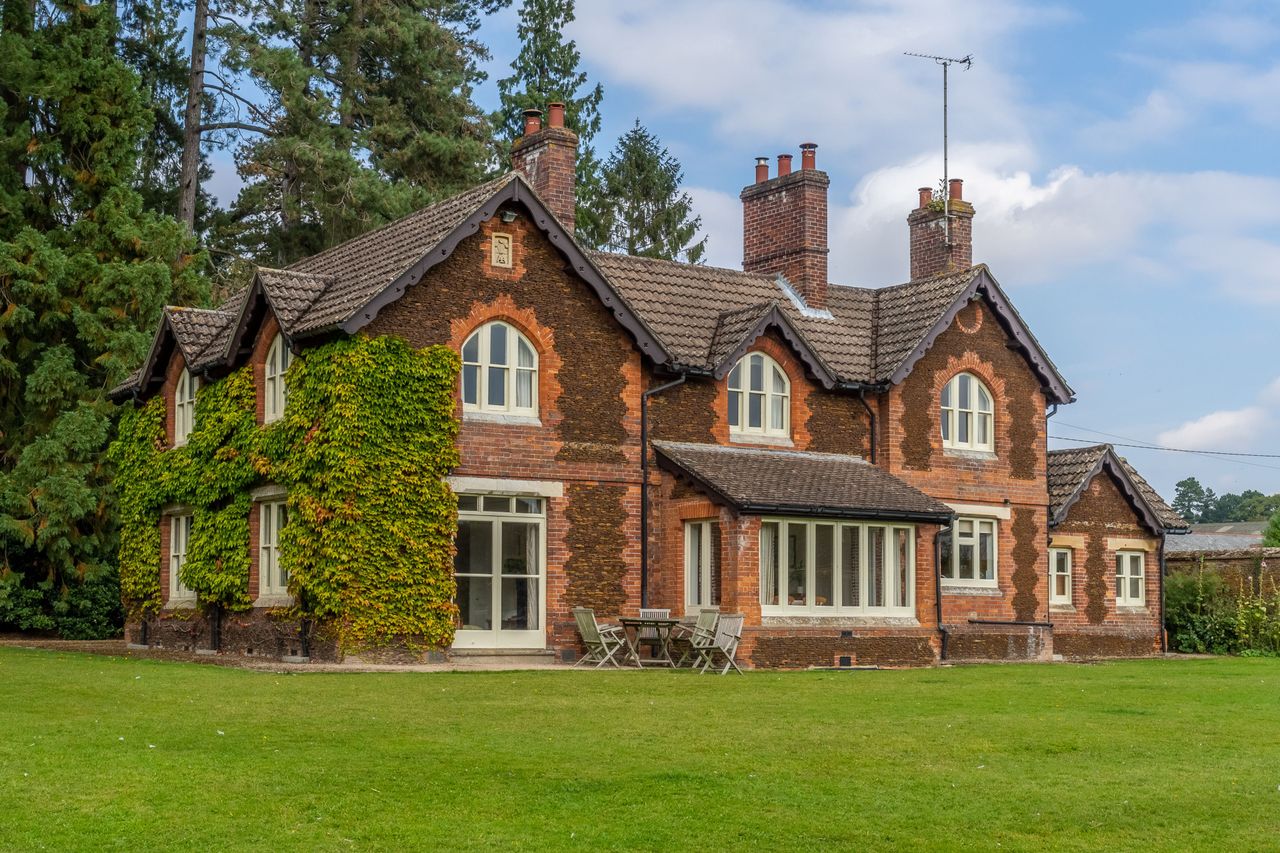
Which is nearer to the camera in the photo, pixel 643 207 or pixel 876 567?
pixel 876 567

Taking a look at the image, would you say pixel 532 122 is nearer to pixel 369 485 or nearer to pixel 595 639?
pixel 369 485

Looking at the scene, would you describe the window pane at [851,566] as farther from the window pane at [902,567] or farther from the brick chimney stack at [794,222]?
the brick chimney stack at [794,222]

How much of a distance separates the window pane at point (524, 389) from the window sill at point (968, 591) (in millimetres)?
9594

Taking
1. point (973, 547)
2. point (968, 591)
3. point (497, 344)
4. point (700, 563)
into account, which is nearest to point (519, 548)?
point (700, 563)

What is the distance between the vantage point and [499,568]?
26203 millimetres

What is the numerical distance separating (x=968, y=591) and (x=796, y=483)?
19.9ft

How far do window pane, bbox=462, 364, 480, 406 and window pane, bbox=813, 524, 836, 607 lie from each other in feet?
20.6

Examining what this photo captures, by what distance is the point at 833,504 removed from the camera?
26.6 m

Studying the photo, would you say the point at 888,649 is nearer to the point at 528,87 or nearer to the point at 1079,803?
the point at 1079,803

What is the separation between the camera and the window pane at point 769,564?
2681 centimetres

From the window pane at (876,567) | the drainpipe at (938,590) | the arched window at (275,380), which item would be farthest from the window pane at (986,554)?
the arched window at (275,380)

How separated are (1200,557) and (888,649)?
13.7m

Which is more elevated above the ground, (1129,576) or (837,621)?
(1129,576)

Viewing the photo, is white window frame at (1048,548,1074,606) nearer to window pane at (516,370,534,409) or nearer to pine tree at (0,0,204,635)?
window pane at (516,370,534,409)
